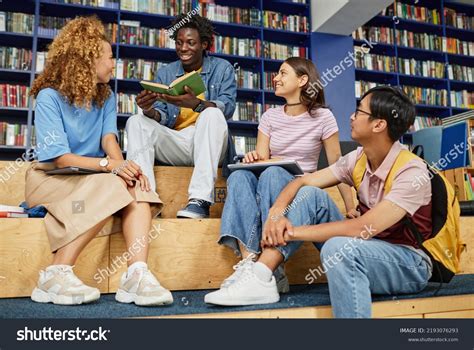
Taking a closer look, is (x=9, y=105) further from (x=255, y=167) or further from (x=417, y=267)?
(x=417, y=267)

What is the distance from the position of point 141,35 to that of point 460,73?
3494 mm

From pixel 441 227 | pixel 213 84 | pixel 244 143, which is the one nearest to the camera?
pixel 441 227

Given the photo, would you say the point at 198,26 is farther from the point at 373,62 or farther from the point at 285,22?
the point at 373,62

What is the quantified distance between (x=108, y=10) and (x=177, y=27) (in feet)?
6.36

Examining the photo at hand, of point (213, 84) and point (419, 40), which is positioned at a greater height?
point (419, 40)

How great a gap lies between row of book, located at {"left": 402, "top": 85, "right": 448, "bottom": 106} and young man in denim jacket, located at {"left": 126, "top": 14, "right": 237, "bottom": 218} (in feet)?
10.7

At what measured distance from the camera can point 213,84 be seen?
2.27 metres

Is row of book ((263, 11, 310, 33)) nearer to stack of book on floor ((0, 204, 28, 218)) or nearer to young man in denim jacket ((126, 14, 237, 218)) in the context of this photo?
young man in denim jacket ((126, 14, 237, 218))

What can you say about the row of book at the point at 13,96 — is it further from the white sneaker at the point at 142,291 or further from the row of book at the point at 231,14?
the white sneaker at the point at 142,291

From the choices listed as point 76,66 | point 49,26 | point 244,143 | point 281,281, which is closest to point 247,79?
point 244,143

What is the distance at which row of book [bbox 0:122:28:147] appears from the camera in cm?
374

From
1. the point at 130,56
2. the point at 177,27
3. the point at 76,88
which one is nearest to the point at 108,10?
the point at 130,56

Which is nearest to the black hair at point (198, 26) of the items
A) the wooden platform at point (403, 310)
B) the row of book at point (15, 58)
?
the wooden platform at point (403, 310)

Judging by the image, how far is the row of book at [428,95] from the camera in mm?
4926
